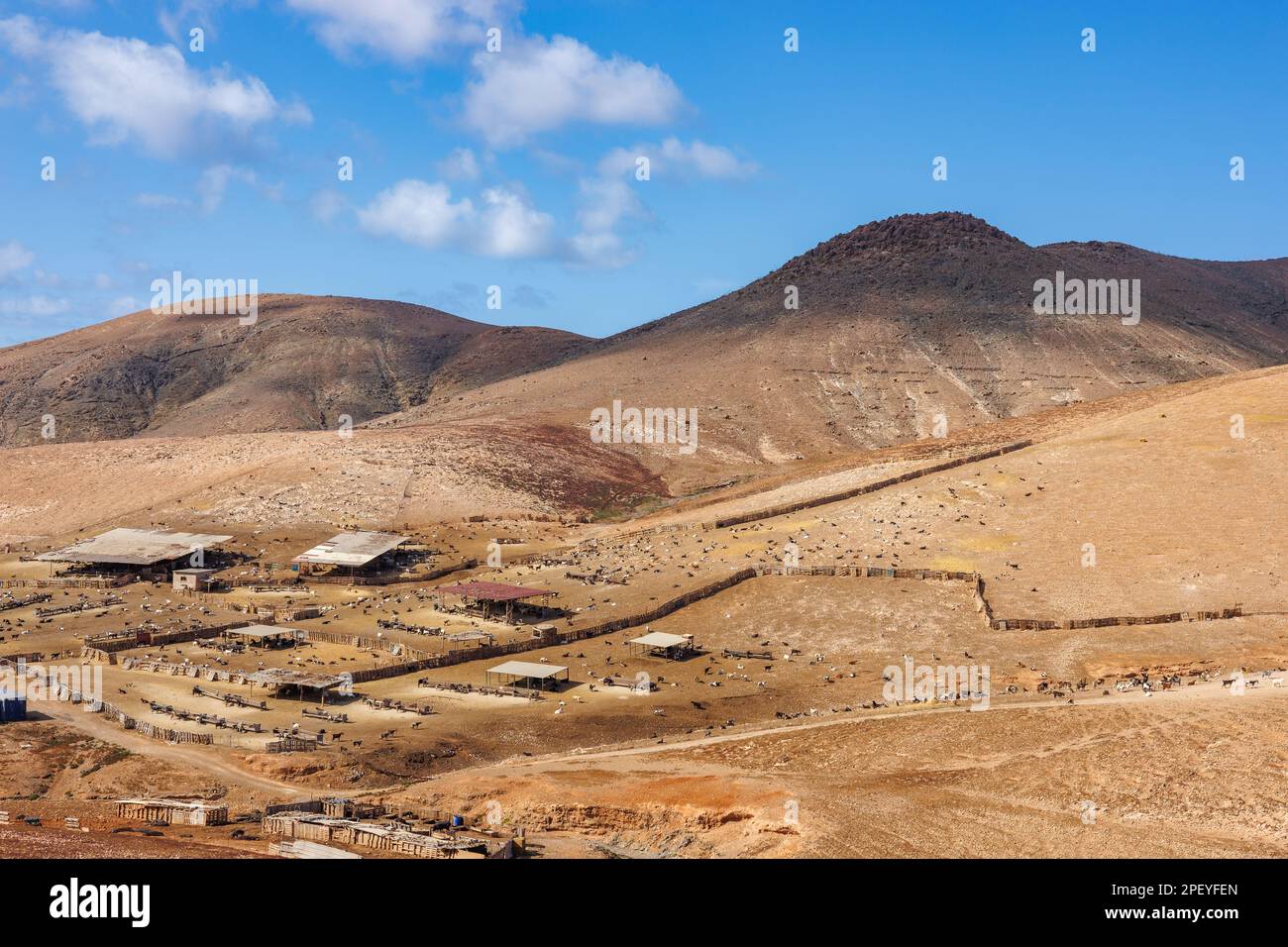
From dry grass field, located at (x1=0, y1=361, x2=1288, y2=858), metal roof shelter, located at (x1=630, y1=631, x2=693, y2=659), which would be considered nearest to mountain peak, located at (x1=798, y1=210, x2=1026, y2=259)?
dry grass field, located at (x1=0, y1=361, x2=1288, y2=858)

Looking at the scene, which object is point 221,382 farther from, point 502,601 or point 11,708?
point 11,708

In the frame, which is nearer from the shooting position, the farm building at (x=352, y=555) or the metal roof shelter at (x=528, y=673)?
the metal roof shelter at (x=528, y=673)

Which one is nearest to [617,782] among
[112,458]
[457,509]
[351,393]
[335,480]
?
[457,509]

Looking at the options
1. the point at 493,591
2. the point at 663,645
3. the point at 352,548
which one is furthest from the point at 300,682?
the point at 352,548

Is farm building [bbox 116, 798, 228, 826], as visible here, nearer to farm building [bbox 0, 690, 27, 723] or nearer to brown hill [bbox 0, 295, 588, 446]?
farm building [bbox 0, 690, 27, 723]

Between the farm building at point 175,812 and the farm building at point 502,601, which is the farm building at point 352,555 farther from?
the farm building at point 175,812

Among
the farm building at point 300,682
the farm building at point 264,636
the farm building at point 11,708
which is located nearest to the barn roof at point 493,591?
the farm building at point 264,636
